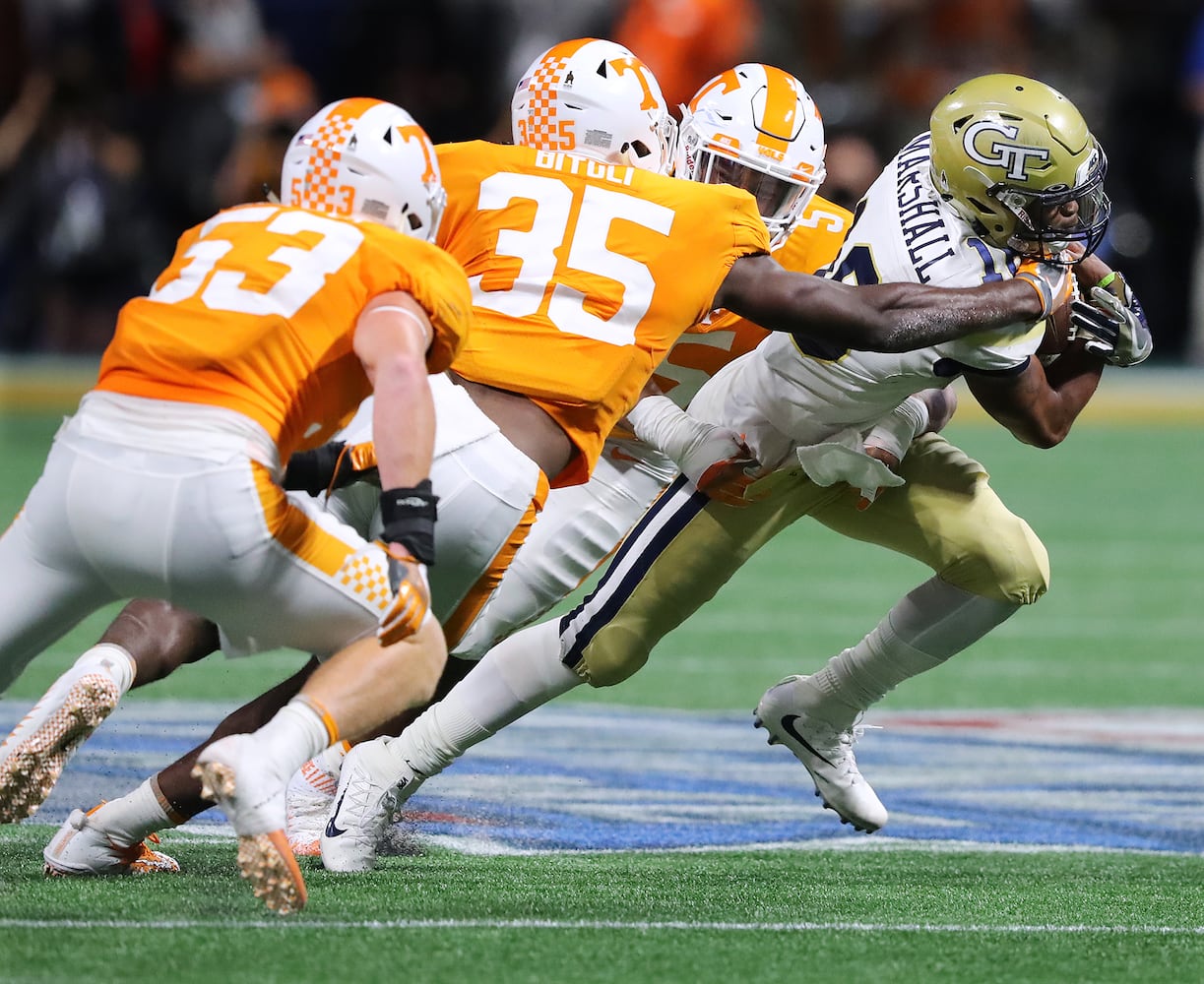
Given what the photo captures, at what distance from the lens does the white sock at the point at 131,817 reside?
4.12 meters

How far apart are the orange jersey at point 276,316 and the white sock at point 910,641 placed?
68.7 inches

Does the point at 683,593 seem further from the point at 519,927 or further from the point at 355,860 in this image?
the point at 519,927

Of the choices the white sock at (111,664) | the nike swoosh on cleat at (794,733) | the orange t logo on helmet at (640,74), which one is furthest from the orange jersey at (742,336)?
the white sock at (111,664)

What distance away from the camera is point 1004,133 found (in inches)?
178

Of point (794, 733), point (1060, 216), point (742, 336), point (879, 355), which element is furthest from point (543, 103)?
point (794, 733)

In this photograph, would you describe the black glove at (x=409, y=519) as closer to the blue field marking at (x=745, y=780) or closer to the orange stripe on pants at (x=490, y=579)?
the orange stripe on pants at (x=490, y=579)

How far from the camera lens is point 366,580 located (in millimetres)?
3623

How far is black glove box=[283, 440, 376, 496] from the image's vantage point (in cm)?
378

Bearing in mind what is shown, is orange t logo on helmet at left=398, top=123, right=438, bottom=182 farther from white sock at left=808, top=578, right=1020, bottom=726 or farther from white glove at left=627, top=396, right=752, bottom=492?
white sock at left=808, top=578, right=1020, bottom=726

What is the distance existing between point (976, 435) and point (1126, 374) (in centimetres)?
206

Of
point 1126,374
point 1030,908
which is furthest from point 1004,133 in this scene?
point 1126,374

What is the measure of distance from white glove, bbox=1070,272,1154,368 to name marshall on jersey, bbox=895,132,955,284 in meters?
0.42

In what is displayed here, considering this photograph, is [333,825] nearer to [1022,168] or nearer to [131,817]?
[131,817]

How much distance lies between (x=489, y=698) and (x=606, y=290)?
103 centimetres
